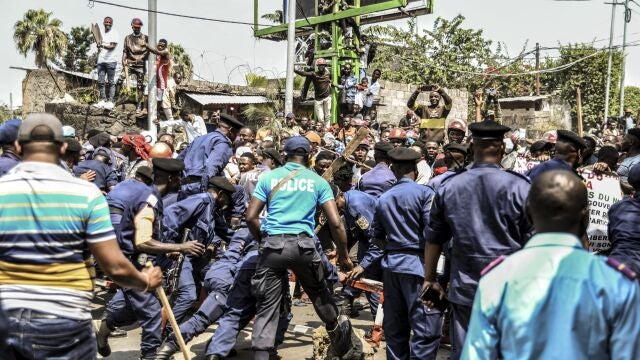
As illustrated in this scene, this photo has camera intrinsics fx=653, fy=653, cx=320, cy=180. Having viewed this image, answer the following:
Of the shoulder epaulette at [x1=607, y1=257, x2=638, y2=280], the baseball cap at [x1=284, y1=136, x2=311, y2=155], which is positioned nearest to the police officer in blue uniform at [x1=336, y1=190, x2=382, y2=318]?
the baseball cap at [x1=284, y1=136, x2=311, y2=155]

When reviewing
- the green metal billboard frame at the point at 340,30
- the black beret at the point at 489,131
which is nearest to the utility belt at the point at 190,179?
the black beret at the point at 489,131

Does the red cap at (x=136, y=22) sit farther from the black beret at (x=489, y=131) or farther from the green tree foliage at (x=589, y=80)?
the green tree foliage at (x=589, y=80)

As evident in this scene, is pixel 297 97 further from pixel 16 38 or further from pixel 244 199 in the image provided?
pixel 16 38

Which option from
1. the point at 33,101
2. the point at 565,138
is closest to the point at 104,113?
the point at 33,101

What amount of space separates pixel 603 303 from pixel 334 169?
5.85 meters

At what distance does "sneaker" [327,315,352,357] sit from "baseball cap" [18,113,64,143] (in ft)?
10.6

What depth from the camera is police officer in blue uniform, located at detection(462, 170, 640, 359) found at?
6.88 feet

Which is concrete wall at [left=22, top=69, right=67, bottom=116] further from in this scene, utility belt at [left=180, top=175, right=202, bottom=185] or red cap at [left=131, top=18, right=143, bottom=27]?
utility belt at [left=180, top=175, right=202, bottom=185]

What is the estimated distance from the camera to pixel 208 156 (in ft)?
25.1

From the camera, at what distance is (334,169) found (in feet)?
25.8

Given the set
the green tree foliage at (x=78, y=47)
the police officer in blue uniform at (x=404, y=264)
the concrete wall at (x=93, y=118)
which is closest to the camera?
the police officer in blue uniform at (x=404, y=264)

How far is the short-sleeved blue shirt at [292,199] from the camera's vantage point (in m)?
5.40

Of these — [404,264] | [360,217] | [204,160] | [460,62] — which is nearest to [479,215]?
[404,264]

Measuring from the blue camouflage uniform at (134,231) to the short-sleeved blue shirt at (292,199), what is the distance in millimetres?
873
